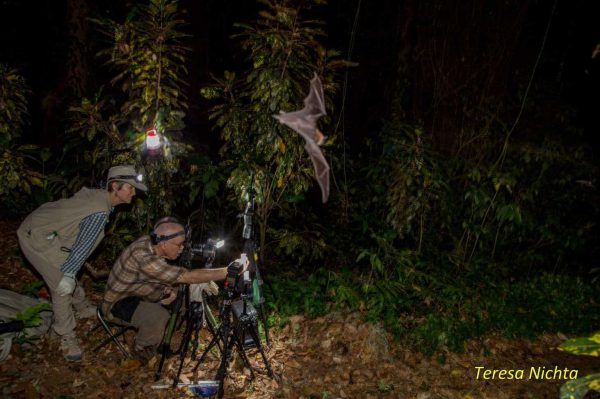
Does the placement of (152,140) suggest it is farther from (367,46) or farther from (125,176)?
(367,46)

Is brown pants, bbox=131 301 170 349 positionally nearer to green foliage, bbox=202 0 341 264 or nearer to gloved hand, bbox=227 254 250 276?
gloved hand, bbox=227 254 250 276

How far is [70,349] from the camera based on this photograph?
13.2ft

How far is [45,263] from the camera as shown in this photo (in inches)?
153

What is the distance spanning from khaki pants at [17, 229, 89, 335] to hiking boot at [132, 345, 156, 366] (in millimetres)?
712

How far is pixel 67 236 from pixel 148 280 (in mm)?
968

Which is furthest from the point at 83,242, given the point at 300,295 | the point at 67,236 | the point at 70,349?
the point at 300,295

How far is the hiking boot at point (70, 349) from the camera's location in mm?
4012

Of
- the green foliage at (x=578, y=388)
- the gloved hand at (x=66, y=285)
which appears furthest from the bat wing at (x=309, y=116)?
the gloved hand at (x=66, y=285)

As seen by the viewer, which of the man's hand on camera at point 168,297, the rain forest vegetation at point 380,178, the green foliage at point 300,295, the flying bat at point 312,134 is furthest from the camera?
the green foliage at point 300,295

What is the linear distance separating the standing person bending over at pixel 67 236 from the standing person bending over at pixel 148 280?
14.9 inches

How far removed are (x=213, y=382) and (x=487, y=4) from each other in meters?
7.26

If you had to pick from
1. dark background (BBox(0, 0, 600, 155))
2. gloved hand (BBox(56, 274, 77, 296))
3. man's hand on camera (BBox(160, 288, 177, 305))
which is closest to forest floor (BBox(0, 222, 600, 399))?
man's hand on camera (BBox(160, 288, 177, 305))

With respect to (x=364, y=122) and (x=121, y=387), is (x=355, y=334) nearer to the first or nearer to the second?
(x=121, y=387)

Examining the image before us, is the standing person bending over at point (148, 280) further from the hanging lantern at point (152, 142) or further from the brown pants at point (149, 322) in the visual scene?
the hanging lantern at point (152, 142)
